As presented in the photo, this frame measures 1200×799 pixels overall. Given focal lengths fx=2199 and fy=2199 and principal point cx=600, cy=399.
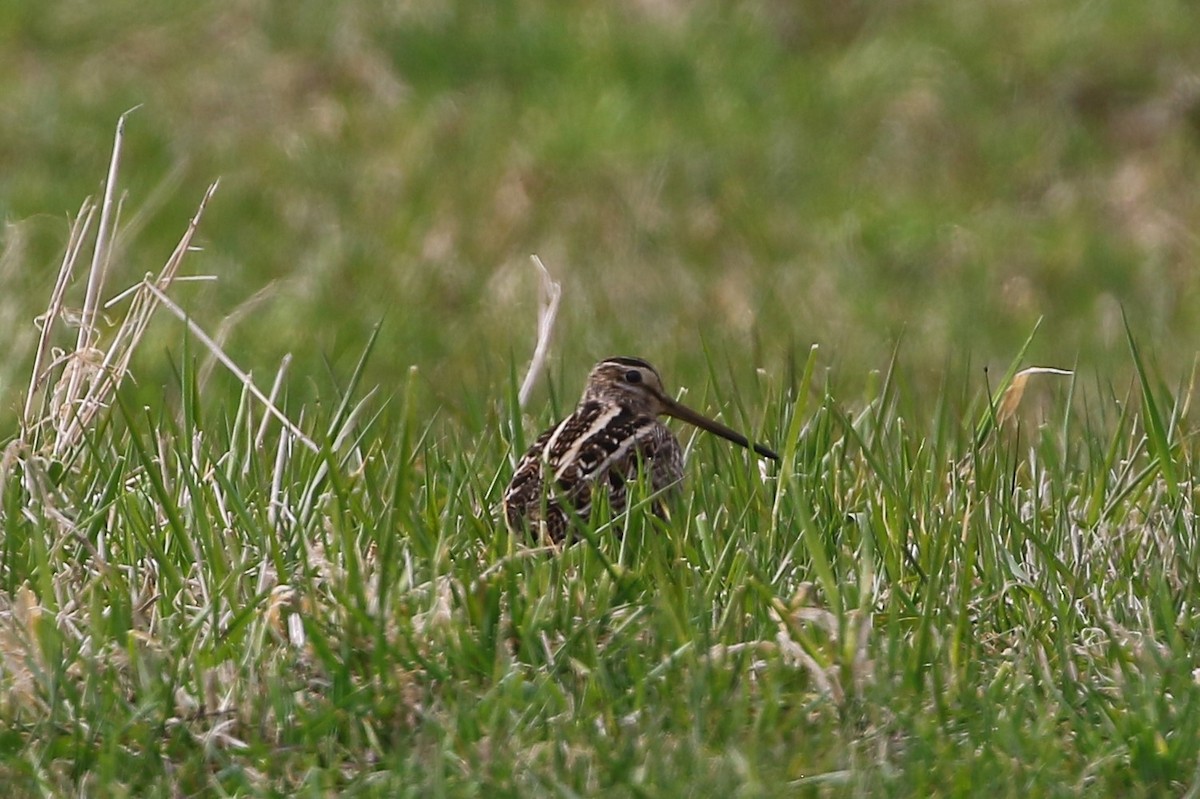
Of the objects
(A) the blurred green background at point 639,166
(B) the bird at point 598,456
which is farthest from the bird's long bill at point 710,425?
(A) the blurred green background at point 639,166

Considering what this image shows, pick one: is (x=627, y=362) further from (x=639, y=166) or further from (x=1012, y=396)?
(x=639, y=166)

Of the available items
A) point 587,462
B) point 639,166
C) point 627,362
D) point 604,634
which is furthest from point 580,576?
point 639,166

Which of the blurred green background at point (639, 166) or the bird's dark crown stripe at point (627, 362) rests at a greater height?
the bird's dark crown stripe at point (627, 362)

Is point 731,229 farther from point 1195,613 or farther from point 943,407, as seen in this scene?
point 1195,613

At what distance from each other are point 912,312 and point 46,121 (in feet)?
16.5

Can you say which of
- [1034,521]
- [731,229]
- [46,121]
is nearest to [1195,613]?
[1034,521]

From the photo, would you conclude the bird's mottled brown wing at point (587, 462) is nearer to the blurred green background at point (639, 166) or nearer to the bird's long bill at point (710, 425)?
the bird's long bill at point (710, 425)

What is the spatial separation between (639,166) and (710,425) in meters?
6.68

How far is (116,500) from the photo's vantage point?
4.61m

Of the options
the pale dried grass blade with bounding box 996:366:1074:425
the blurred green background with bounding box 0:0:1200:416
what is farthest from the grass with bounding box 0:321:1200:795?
the blurred green background with bounding box 0:0:1200:416

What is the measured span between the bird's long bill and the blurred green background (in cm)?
394

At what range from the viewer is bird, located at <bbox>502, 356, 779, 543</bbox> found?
15.5 feet

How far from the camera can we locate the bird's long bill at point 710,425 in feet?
16.6

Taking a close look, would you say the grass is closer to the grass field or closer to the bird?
the grass field
